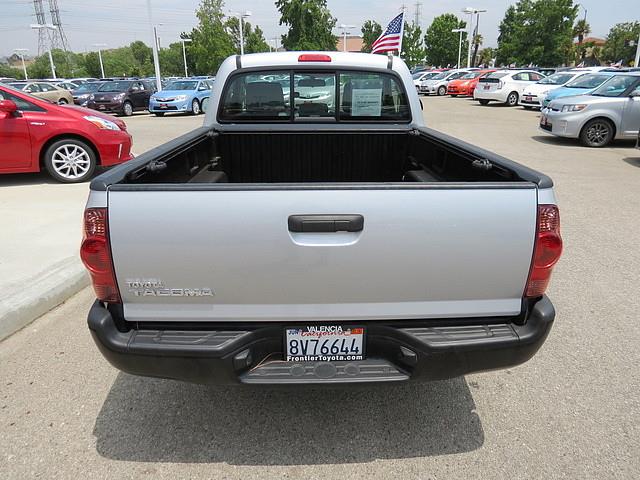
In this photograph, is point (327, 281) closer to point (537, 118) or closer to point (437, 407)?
point (437, 407)

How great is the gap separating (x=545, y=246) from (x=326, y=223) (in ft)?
3.14

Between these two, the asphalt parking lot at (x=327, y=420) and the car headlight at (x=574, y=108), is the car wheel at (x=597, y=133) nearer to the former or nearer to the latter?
the car headlight at (x=574, y=108)

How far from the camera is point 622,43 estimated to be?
214 feet

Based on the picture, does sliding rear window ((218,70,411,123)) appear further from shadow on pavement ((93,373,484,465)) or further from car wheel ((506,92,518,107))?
car wheel ((506,92,518,107))

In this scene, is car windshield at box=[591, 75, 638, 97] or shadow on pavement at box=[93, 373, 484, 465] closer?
shadow on pavement at box=[93, 373, 484, 465]

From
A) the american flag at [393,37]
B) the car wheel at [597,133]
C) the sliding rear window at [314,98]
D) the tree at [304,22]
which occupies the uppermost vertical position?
the tree at [304,22]

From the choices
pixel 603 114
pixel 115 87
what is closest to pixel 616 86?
pixel 603 114

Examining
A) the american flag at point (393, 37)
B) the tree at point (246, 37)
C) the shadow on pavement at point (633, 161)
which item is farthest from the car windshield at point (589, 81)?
the tree at point (246, 37)

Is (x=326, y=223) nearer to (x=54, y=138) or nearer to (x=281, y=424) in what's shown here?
(x=281, y=424)

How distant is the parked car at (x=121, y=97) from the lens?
20984mm

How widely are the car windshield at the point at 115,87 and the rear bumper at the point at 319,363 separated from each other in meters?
22.4

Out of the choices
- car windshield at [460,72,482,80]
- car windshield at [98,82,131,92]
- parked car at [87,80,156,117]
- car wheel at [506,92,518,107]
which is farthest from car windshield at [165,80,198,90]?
car windshield at [460,72,482,80]

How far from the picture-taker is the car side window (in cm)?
747

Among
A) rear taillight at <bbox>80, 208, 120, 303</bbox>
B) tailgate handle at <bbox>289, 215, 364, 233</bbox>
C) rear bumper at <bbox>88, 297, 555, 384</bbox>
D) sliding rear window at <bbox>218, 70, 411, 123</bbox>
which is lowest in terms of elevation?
rear bumper at <bbox>88, 297, 555, 384</bbox>
